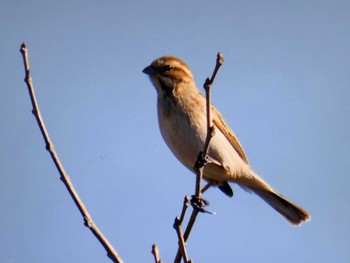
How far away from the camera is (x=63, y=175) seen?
3.31m

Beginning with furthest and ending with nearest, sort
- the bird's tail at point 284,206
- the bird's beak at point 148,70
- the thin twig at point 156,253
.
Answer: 1. the bird's tail at point 284,206
2. the bird's beak at point 148,70
3. the thin twig at point 156,253

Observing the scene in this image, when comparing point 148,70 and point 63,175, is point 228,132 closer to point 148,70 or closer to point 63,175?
point 148,70

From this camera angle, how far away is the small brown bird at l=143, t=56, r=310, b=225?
574cm

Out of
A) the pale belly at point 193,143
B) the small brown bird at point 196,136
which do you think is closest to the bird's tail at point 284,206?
the small brown bird at point 196,136

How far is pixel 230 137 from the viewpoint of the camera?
649 centimetres

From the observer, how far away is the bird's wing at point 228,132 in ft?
21.1

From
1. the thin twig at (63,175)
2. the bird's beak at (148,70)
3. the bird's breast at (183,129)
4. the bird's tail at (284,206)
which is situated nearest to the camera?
the thin twig at (63,175)

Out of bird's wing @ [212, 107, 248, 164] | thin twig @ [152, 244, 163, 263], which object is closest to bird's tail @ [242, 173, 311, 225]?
bird's wing @ [212, 107, 248, 164]

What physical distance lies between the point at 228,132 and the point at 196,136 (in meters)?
0.91

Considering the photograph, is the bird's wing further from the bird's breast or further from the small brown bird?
the bird's breast

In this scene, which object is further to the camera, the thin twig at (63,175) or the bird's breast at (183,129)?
the bird's breast at (183,129)

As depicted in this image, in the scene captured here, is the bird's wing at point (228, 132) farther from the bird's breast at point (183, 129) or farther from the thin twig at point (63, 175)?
the thin twig at point (63, 175)

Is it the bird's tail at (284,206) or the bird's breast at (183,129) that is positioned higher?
the bird's breast at (183,129)

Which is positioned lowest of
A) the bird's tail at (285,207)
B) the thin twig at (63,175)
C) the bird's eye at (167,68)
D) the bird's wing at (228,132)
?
the thin twig at (63,175)
